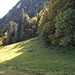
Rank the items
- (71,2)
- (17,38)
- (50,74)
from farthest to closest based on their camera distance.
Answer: (17,38)
(71,2)
(50,74)

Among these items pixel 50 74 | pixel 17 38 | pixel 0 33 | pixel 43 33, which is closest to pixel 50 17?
pixel 43 33

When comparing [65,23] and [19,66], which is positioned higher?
[65,23]

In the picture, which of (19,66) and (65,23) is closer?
(19,66)

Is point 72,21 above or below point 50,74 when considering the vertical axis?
above

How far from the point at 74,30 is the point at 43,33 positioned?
16262 mm

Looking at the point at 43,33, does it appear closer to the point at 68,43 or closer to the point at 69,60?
A: the point at 68,43

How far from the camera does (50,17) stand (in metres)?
55.2

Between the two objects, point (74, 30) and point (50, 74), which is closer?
point (50, 74)

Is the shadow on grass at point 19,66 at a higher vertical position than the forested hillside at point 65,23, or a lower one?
lower

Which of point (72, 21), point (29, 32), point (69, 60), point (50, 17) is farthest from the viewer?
point (29, 32)

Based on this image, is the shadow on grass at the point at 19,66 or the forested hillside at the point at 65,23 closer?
the shadow on grass at the point at 19,66

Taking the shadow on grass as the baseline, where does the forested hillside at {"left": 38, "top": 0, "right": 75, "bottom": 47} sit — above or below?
above

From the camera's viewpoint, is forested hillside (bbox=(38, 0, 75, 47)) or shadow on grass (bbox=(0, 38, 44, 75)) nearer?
shadow on grass (bbox=(0, 38, 44, 75))

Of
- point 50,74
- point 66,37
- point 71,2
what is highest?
point 71,2
